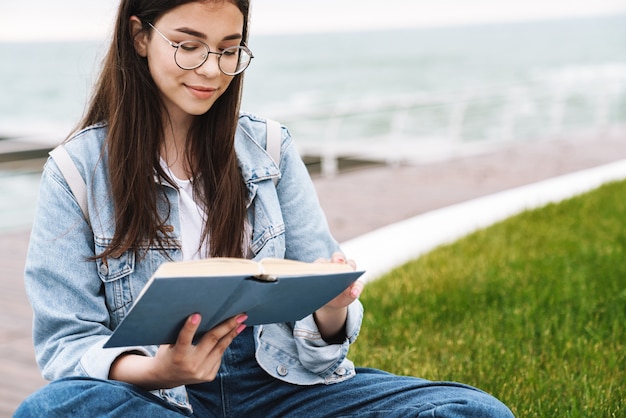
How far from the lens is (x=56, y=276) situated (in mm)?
2023

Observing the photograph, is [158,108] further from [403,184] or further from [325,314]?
[403,184]

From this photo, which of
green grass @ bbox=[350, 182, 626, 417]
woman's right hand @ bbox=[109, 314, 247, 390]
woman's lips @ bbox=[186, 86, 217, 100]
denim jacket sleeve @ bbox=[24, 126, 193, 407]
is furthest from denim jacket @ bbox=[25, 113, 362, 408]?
green grass @ bbox=[350, 182, 626, 417]

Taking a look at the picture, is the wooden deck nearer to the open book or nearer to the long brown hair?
the long brown hair

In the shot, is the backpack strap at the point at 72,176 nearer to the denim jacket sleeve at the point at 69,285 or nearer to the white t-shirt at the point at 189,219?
the denim jacket sleeve at the point at 69,285

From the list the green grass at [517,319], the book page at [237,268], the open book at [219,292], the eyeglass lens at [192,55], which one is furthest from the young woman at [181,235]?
the green grass at [517,319]

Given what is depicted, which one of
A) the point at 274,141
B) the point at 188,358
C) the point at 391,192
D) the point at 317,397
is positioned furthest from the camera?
the point at 391,192

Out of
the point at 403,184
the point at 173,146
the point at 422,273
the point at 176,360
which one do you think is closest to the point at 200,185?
the point at 173,146

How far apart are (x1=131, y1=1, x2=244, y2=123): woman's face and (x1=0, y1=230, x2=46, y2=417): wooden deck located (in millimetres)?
1827

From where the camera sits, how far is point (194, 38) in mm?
2111

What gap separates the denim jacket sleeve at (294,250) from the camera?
2.23 meters

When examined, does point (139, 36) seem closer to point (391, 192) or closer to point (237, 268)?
point (237, 268)

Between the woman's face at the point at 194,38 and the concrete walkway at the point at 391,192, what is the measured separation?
1.86 metres

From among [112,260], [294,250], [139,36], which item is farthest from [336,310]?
[139,36]

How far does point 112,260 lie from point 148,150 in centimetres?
28
